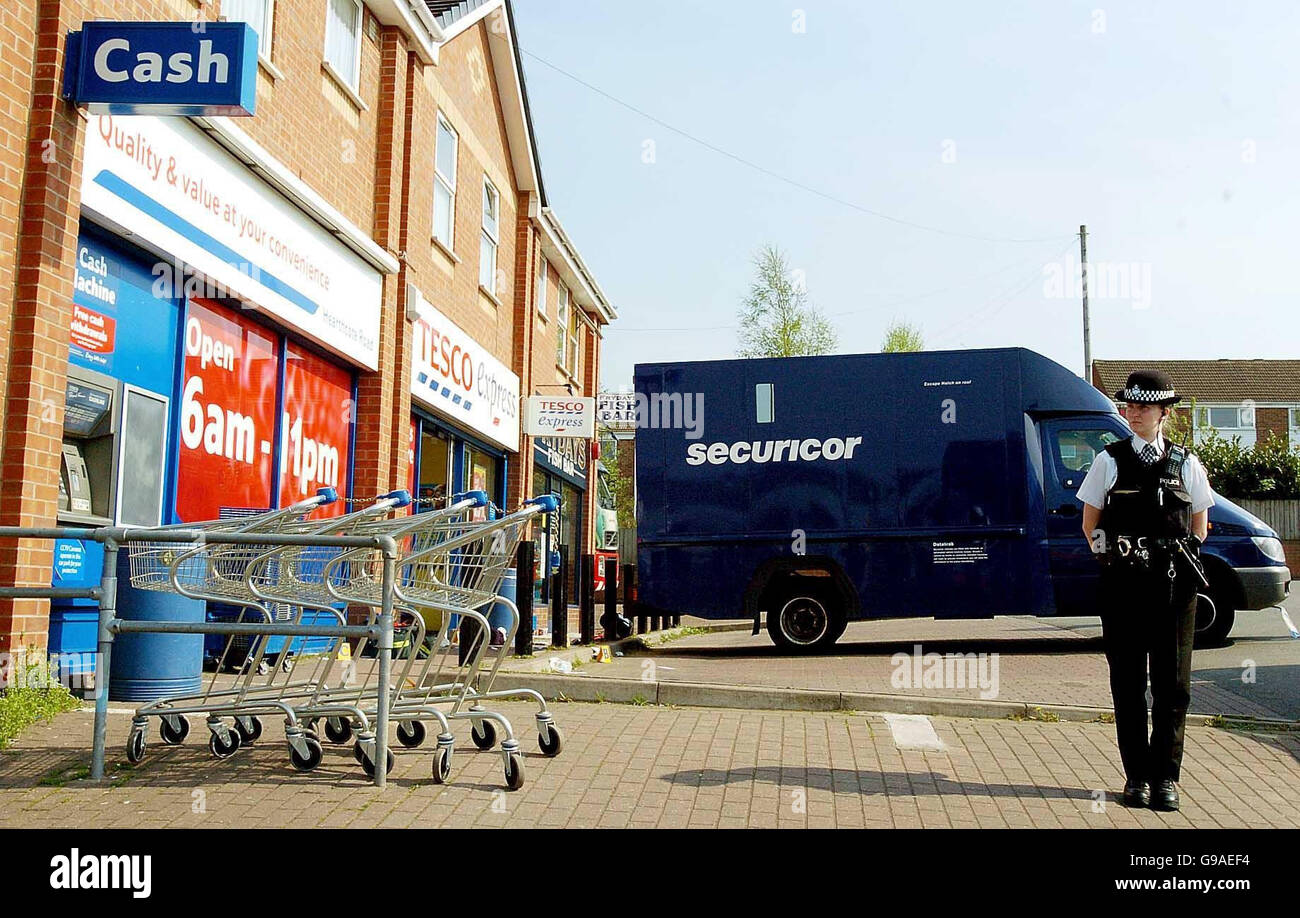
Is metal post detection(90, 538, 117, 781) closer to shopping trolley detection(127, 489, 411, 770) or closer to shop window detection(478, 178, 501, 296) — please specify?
shopping trolley detection(127, 489, 411, 770)

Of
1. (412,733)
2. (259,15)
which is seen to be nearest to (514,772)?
(412,733)

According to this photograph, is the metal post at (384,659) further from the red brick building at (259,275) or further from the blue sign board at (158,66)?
the blue sign board at (158,66)

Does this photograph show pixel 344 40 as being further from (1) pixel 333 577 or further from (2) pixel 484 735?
(2) pixel 484 735

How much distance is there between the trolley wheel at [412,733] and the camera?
6.27 metres

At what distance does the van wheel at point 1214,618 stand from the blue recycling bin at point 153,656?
931 cm

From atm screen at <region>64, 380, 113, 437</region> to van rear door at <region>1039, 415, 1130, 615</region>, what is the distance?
350 inches

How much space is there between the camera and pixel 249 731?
6.14 metres

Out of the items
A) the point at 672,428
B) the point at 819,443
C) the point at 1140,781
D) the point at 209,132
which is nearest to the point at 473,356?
the point at 672,428

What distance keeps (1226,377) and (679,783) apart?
184 ft

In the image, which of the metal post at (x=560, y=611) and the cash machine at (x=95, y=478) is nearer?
the cash machine at (x=95, y=478)

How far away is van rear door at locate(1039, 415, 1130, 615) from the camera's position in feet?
40.9

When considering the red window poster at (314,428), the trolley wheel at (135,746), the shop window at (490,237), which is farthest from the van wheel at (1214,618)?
the shop window at (490,237)

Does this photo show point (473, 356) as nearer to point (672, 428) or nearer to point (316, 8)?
point (672, 428)
